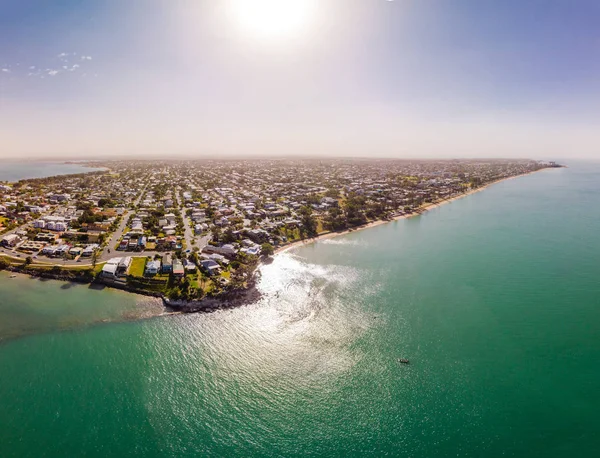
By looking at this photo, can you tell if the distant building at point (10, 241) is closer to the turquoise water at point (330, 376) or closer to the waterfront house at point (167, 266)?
the turquoise water at point (330, 376)

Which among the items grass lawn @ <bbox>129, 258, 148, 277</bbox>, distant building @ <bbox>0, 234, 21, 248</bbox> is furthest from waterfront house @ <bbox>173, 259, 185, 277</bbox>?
distant building @ <bbox>0, 234, 21, 248</bbox>

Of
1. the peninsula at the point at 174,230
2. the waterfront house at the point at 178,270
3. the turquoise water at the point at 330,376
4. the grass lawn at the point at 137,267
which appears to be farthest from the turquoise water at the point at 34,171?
the turquoise water at the point at 330,376

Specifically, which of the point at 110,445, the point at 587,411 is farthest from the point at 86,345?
Answer: the point at 587,411

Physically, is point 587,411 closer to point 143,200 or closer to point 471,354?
point 471,354

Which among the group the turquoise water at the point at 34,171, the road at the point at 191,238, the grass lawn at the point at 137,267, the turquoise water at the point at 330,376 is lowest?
the turquoise water at the point at 330,376

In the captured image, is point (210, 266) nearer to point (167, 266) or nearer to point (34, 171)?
point (167, 266)
